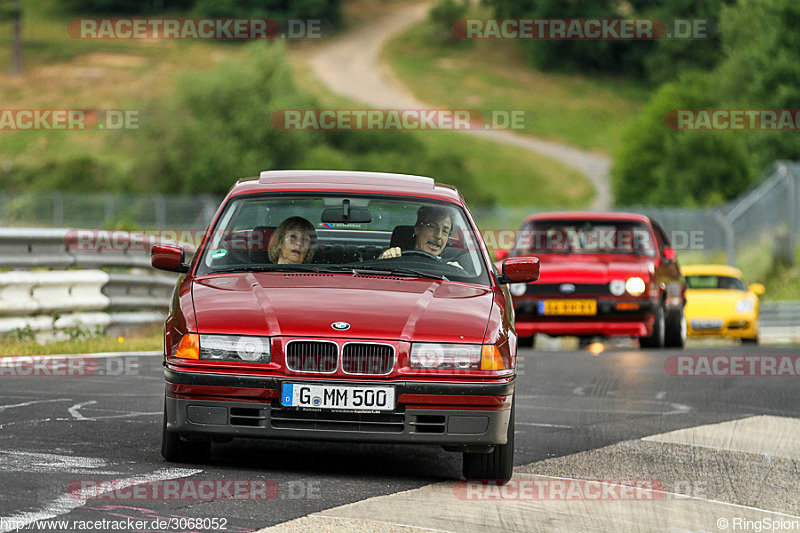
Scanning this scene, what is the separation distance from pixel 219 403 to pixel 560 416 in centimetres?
406

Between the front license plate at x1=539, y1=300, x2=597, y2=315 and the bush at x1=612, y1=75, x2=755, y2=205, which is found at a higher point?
the bush at x1=612, y1=75, x2=755, y2=205

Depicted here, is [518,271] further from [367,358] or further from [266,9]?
[266,9]

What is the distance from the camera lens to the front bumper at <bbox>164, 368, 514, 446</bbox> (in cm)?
689

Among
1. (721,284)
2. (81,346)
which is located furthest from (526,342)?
(721,284)

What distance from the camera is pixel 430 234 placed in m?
8.21

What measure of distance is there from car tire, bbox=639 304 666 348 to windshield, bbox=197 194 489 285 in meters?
9.74

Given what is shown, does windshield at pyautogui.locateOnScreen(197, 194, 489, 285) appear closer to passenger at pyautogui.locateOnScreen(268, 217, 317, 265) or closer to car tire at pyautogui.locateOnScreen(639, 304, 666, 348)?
passenger at pyautogui.locateOnScreen(268, 217, 317, 265)

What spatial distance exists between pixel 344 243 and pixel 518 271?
106 centimetres

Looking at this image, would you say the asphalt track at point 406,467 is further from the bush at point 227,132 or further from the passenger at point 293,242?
the bush at point 227,132

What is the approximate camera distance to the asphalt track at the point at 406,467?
617cm

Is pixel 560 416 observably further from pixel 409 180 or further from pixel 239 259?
pixel 239 259

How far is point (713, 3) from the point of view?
109m

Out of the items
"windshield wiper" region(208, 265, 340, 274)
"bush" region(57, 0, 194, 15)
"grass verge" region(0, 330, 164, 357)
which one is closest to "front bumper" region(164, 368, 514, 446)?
"windshield wiper" region(208, 265, 340, 274)

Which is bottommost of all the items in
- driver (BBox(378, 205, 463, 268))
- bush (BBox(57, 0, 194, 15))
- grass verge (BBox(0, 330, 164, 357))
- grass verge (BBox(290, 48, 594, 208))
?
grass verge (BBox(0, 330, 164, 357))
